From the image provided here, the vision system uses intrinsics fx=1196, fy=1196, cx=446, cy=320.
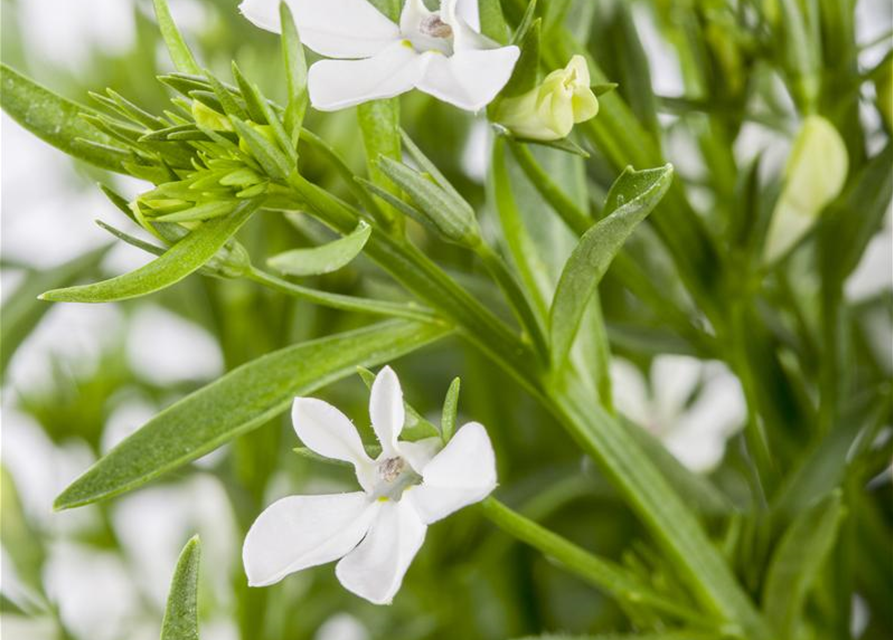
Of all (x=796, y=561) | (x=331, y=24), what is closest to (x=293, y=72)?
(x=331, y=24)

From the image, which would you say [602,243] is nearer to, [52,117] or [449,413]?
[449,413]

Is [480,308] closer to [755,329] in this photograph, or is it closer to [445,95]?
[445,95]

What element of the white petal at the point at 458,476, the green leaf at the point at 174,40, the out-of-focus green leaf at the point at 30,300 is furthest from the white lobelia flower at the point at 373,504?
the out-of-focus green leaf at the point at 30,300

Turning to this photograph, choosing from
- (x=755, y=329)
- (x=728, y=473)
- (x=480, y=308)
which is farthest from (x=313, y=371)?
Answer: (x=728, y=473)

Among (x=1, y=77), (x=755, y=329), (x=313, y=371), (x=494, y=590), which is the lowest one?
(x=494, y=590)

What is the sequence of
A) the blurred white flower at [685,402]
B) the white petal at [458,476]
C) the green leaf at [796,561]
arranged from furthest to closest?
1. the blurred white flower at [685,402]
2. the green leaf at [796,561]
3. the white petal at [458,476]

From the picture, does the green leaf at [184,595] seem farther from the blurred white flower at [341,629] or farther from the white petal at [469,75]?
the blurred white flower at [341,629]

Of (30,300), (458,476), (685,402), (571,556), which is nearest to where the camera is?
(458,476)
